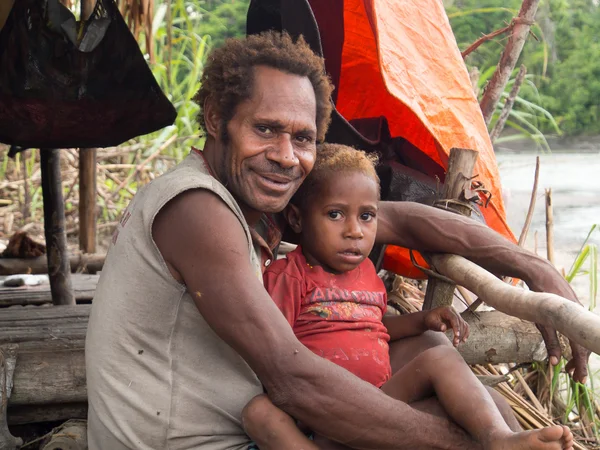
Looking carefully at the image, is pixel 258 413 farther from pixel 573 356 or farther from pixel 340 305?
pixel 573 356

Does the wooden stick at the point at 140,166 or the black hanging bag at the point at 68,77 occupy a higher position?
the black hanging bag at the point at 68,77

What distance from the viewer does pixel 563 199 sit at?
955cm

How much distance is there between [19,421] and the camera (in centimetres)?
269

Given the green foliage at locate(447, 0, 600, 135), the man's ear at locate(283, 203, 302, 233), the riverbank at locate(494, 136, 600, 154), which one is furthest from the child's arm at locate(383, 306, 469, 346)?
the riverbank at locate(494, 136, 600, 154)

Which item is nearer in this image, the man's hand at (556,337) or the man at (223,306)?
the man at (223,306)

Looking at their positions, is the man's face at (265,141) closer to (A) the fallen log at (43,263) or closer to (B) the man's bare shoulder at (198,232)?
(B) the man's bare shoulder at (198,232)

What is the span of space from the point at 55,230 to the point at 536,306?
2.83 metres

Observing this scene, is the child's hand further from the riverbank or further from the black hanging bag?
the riverbank

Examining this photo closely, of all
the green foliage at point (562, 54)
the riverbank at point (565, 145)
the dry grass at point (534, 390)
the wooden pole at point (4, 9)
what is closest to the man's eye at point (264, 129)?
the dry grass at point (534, 390)

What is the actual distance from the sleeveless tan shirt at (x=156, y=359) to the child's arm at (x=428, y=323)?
0.61 metres

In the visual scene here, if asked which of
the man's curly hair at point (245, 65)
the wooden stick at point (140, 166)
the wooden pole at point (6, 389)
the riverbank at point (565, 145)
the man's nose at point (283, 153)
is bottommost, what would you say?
the riverbank at point (565, 145)

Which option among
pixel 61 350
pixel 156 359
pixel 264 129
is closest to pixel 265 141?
pixel 264 129

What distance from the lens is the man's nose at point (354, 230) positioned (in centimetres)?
231

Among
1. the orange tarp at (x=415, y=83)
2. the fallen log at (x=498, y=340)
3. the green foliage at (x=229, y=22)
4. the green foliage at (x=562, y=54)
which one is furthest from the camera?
the green foliage at (x=562, y=54)
